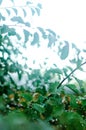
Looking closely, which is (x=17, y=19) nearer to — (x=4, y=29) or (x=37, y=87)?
(x=4, y=29)

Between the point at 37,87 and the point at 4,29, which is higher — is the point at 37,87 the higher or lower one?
the lower one

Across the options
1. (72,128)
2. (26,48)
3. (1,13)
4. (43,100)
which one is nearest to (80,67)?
(43,100)

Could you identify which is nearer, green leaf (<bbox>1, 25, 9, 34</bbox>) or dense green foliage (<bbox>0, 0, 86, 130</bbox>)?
dense green foliage (<bbox>0, 0, 86, 130</bbox>)

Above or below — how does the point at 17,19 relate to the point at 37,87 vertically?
above

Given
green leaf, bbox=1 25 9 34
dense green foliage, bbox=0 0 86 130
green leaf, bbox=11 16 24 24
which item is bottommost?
dense green foliage, bbox=0 0 86 130

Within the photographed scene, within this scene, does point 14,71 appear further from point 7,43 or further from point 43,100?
point 43,100

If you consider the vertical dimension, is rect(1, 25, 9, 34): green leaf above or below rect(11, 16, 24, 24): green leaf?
below

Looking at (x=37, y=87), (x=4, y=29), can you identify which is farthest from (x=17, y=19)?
(x=37, y=87)

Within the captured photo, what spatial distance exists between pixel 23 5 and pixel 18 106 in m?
0.52

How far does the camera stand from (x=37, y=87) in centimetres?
123

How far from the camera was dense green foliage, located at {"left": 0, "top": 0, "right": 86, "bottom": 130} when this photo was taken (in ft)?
2.16

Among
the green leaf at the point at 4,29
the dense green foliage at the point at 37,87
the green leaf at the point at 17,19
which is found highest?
the green leaf at the point at 17,19

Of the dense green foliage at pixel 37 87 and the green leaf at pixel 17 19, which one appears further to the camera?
the green leaf at pixel 17 19

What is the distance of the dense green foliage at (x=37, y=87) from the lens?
0.66 meters
